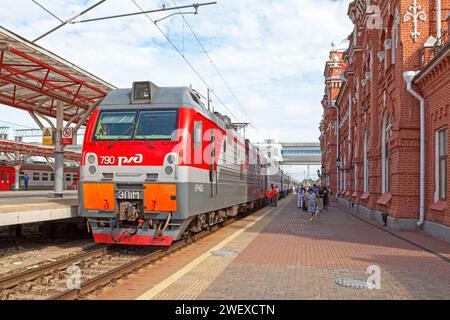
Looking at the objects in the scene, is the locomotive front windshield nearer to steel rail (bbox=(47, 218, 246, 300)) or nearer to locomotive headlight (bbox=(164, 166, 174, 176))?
locomotive headlight (bbox=(164, 166, 174, 176))

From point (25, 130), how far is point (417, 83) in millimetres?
55487

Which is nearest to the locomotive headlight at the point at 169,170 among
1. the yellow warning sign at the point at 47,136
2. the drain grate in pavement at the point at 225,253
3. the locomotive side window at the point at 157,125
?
the locomotive side window at the point at 157,125

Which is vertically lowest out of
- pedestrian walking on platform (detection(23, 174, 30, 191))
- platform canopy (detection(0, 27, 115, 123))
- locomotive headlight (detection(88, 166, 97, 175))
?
pedestrian walking on platform (detection(23, 174, 30, 191))

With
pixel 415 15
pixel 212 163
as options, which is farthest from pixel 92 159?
pixel 415 15

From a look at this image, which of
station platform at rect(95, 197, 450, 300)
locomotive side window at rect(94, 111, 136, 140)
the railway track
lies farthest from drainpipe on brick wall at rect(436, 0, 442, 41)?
the railway track

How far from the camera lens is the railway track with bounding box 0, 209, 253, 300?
6340 millimetres

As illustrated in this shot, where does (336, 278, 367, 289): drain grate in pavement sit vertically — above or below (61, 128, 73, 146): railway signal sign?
below

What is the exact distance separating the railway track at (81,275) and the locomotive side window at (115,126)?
244 cm

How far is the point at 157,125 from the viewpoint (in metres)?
9.50

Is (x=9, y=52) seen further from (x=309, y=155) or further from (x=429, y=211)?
(x=309, y=155)

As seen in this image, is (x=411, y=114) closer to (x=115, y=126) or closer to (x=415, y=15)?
(x=415, y=15)

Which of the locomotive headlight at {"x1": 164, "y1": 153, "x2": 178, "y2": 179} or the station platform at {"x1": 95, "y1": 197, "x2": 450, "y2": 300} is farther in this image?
the locomotive headlight at {"x1": 164, "y1": 153, "x2": 178, "y2": 179}

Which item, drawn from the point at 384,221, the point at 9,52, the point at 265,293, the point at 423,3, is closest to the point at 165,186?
the point at 265,293

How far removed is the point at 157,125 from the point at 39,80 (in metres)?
6.79
